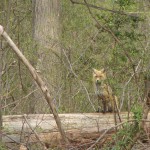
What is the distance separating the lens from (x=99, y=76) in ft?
35.3

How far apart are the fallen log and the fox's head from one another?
0.85 metres

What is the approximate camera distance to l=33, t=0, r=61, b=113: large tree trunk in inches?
557

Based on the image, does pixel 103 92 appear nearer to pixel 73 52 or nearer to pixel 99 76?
pixel 99 76

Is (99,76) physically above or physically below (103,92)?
above

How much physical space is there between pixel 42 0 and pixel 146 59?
8.10 metres

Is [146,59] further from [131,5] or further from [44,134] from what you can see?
[44,134]

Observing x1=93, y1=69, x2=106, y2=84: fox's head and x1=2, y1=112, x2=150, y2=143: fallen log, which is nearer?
x1=2, y1=112, x2=150, y2=143: fallen log

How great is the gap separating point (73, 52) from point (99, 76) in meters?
3.34

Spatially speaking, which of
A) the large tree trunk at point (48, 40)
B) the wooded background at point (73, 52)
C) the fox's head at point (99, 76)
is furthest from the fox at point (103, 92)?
the large tree trunk at point (48, 40)

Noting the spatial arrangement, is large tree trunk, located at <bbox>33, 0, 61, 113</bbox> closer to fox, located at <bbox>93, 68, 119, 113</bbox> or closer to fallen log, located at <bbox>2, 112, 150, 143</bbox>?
fox, located at <bbox>93, 68, 119, 113</bbox>

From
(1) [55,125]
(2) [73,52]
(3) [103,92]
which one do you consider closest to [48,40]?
(2) [73,52]

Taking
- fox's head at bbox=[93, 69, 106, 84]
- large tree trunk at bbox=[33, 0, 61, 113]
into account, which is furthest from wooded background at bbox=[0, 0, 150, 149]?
fox's head at bbox=[93, 69, 106, 84]

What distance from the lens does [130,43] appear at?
892 cm

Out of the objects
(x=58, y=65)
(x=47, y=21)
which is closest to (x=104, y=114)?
(x=58, y=65)
